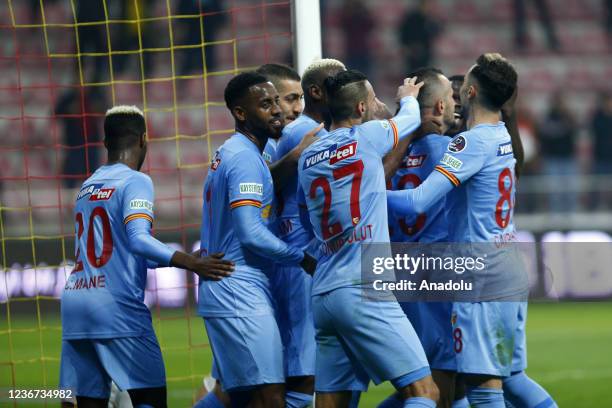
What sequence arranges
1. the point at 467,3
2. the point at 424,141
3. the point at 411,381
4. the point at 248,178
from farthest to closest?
the point at 467,3 < the point at 424,141 < the point at 248,178 < the point at 411,381

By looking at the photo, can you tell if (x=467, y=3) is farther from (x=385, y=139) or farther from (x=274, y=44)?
(x=385, y=139)

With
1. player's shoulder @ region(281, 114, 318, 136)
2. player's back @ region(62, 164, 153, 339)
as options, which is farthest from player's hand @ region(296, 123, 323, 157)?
player's back @ region(62, 164, 153, 339)

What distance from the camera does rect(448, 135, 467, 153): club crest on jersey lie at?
5.62 meters

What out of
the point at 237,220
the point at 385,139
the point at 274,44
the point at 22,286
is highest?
the point at 274,44

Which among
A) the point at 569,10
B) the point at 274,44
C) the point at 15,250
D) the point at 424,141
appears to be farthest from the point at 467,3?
the point at 424,141

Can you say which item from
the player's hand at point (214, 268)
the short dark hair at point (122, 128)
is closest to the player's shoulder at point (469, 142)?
the player's hand at point (214, 268)

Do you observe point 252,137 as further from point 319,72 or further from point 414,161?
point 414,161

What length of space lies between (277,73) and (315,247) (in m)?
1.07

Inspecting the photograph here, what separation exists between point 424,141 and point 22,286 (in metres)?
7.87

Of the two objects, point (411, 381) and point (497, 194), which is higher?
point (497, 194)

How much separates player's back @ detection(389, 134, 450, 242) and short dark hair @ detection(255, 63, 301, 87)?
2.65ft

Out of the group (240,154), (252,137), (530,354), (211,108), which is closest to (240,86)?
(252,137)

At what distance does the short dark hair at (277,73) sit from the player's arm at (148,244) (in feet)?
3.32

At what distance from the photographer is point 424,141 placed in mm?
6234
